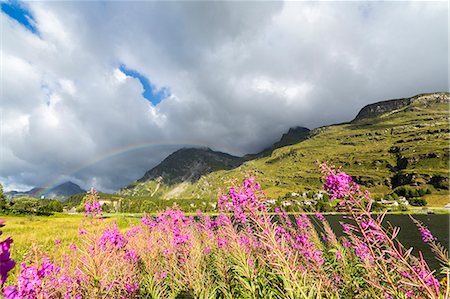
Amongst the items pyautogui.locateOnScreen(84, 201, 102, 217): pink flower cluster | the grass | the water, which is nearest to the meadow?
pyautogui.locateOnScreen(84, 201, 102, 217): pink flower cluster

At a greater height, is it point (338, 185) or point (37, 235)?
point (338, 185)

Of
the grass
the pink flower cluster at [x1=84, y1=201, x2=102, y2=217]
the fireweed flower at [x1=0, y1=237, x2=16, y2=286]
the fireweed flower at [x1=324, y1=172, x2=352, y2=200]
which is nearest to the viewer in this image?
the fireweed flower at [x1=0, y1=237, x2=16, y2=286]

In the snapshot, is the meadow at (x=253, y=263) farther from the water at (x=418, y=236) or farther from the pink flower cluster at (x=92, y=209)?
the water at (x=418, y=236)

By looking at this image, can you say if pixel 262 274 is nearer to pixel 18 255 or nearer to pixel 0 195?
pixel 18 255

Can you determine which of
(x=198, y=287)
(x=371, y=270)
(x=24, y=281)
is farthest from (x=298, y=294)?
(x=24, y=281)

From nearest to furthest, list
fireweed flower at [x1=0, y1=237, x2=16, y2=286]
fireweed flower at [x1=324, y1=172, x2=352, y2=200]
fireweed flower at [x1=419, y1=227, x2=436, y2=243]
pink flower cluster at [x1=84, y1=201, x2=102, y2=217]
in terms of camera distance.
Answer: fireweed flower at [x1=0, y1=237, x2=16, y2=286], fireweed flower at [x1=324, y1=172, x2=352, y2=200], pink flower cluster at [x1=84, y1=201, x2=102, y2=217], fireweed flower at [x1=419, y1=227, x2=436, y2=243]

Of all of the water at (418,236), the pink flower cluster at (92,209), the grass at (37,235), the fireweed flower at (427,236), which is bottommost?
the water at (418,236)

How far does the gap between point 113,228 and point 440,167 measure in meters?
231

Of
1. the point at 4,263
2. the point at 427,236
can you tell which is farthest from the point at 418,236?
the point at 4,263

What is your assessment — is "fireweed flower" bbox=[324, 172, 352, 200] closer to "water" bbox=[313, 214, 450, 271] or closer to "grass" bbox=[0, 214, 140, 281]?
"water" bbox=[313, 214, 450, 271]

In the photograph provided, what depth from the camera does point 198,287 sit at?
5.59 metres

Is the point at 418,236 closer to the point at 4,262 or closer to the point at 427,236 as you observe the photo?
the point at 427,236

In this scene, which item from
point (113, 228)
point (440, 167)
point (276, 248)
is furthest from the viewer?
point (440, 167)

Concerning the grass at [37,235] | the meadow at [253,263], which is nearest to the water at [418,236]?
the meadow at [253,263]
